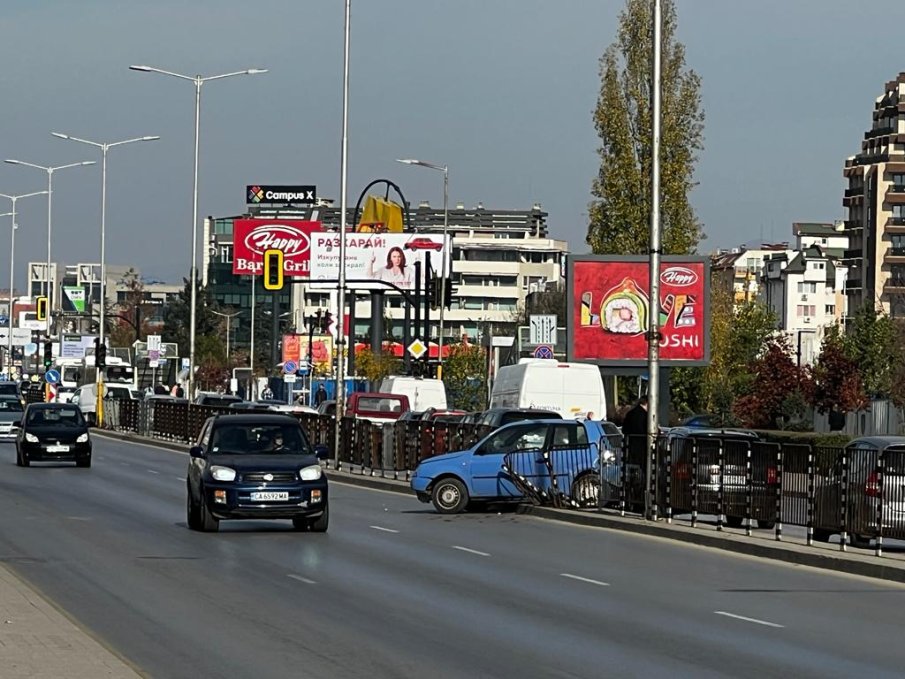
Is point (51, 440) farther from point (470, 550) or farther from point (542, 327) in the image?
point (470, 550)

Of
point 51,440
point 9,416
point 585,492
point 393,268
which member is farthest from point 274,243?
point 585,492

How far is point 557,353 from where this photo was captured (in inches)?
3479

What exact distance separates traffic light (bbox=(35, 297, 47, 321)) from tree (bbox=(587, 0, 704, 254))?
45.5 m

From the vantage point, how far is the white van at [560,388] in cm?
4578

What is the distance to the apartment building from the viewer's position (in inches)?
5295

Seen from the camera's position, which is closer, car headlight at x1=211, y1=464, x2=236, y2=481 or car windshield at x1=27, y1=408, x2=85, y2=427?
car headlight at x1=211, y1=464, x2=236, y2=481

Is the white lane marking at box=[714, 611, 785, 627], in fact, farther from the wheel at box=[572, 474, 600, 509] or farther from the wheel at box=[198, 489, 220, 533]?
the wheel at box=[572, 474, 600, 509]

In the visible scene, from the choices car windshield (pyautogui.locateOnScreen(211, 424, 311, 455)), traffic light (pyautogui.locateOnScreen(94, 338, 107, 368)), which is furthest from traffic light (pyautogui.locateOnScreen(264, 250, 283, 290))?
car windshield (pyautogui.locateOnScreen(211, 424, 311, 455))

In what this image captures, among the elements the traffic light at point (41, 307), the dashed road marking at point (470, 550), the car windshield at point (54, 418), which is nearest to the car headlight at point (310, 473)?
the dashed road marking at point (470, 550)

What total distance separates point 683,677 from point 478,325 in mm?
185120

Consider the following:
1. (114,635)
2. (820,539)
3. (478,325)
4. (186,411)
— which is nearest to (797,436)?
(186,411)

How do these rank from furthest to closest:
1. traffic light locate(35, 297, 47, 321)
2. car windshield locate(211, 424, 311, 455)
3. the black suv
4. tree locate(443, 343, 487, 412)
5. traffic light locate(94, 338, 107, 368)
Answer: traffic light locate(35, 297, 47, 321) → traffic light locate(94, 338, 107, 368) → tree locate(443, 343, 487, 412) → car windshield locate(211, 424, 311, 455) → the black suv

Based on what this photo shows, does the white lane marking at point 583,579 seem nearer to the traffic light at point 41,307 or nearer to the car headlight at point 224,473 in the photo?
the car headlight at point 224,473

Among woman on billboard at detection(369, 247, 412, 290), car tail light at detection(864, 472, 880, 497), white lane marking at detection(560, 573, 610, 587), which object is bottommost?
white lane marking at detection(560, 573, 610, 587)
